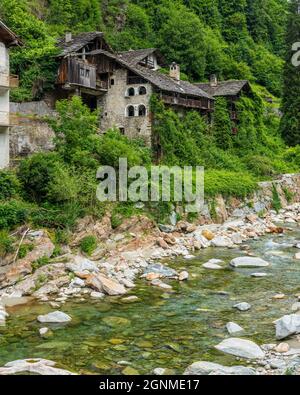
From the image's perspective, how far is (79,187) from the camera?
2745 centimetres

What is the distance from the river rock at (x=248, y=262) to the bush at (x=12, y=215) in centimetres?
1144

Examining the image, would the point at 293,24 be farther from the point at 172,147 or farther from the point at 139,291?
the point at 139,291

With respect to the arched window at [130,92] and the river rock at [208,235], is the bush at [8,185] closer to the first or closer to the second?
the river rock at [208,235]

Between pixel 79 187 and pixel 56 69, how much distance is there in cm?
1932

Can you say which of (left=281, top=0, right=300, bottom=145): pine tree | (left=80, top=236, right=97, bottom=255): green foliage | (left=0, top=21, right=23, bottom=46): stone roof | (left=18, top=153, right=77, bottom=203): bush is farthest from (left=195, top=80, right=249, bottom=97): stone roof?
(left=80, top=236, right=97, bottom=255): green foliage

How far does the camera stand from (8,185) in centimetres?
2631

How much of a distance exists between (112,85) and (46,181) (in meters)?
20.9

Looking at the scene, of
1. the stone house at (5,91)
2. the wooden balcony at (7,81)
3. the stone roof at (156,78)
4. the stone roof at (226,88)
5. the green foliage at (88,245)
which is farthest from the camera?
the stone roof at (226,88)

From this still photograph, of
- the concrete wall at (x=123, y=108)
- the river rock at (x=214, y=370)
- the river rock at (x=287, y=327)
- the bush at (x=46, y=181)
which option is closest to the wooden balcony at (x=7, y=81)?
the bush at (x=46, y=181)

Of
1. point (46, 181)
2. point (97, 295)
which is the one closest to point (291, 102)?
point (46, 181)

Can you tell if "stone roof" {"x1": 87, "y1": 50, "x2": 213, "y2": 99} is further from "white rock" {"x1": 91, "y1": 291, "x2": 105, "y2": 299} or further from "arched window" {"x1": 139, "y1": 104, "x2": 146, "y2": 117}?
"white rock" {"x1": 91, "y1": 291, "x2": 105, "y2": 299}

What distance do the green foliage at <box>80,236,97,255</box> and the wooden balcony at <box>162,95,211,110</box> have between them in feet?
70.3

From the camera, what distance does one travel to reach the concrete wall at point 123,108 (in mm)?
43125

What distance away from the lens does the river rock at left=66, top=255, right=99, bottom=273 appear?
22.8m
